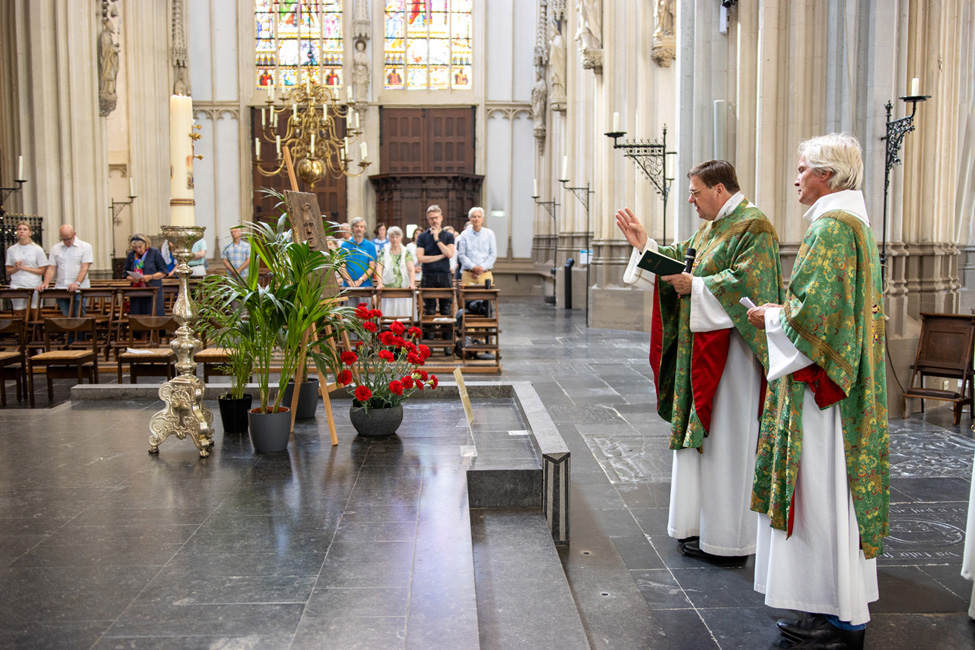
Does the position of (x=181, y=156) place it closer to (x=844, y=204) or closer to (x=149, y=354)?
(x=149, y=354)

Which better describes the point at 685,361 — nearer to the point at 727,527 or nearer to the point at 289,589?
the point at 727,527

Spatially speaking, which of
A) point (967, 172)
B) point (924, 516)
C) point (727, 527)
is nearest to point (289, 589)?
point (727, 527)

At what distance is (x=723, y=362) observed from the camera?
401 cm

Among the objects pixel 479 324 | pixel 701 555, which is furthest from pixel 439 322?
pixel 701 555

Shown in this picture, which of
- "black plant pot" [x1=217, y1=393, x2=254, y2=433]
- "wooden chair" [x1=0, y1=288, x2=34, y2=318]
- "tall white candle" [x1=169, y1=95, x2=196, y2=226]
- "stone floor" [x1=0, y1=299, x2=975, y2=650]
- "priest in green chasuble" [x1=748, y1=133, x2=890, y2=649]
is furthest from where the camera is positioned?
"wooden chair" [x1=0, y1=288, x2=34, y2=318]

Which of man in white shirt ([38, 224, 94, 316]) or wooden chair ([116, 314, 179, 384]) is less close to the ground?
man in white shirt ([38, 224, 94, 316])

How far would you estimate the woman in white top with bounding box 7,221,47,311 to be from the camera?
10258 mm

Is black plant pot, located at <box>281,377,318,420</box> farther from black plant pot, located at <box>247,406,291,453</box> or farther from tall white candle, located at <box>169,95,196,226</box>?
tall white candle, located at <box>169,95,196,226</box>

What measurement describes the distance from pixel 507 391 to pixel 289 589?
369 centimetres

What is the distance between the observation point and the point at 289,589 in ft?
10.2

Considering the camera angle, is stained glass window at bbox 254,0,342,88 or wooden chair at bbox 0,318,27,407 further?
stained glass window at bbox 254,0,342,88

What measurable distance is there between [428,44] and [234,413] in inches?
826

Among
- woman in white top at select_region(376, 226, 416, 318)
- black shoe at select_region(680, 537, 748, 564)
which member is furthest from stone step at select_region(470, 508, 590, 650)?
woman in white top at select_region(376, 226, 416, 318)

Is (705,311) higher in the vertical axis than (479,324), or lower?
higher
